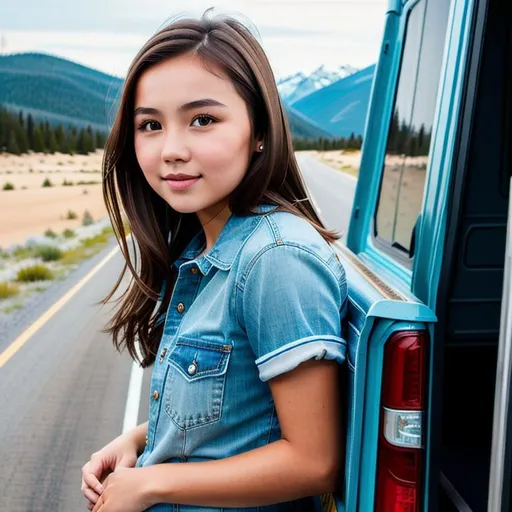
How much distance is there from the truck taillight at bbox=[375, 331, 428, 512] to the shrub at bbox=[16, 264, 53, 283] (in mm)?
10208

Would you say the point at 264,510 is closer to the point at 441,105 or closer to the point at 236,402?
the point at 236,402

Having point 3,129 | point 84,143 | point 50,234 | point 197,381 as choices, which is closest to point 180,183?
point 197,381

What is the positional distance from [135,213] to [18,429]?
3.42 meters

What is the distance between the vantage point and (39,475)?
408 cm

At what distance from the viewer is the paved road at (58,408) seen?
3.95 metres

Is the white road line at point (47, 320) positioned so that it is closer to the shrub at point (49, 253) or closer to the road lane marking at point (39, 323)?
the road lane marking at point (39, 323)

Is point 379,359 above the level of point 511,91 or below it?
below

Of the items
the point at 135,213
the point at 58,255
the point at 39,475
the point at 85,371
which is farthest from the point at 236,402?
the point at 58,255

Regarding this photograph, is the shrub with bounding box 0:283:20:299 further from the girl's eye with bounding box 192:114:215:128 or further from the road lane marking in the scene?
the girl's eye with bounding box 192:114:215:128

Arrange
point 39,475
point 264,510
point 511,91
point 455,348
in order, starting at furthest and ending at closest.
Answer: point 39,475 → point 455,348 → point 511,91 → point 264,510

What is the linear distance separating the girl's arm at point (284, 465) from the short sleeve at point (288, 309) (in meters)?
0.04

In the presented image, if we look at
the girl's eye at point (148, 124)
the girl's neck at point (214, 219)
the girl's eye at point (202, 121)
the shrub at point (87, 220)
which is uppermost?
the girl's eye at point (202, 121)

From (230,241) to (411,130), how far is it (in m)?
1.45

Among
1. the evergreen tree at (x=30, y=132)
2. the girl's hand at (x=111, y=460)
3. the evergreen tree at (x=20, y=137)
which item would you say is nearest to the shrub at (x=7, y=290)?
the girl's hand at (x=111, y=460)
